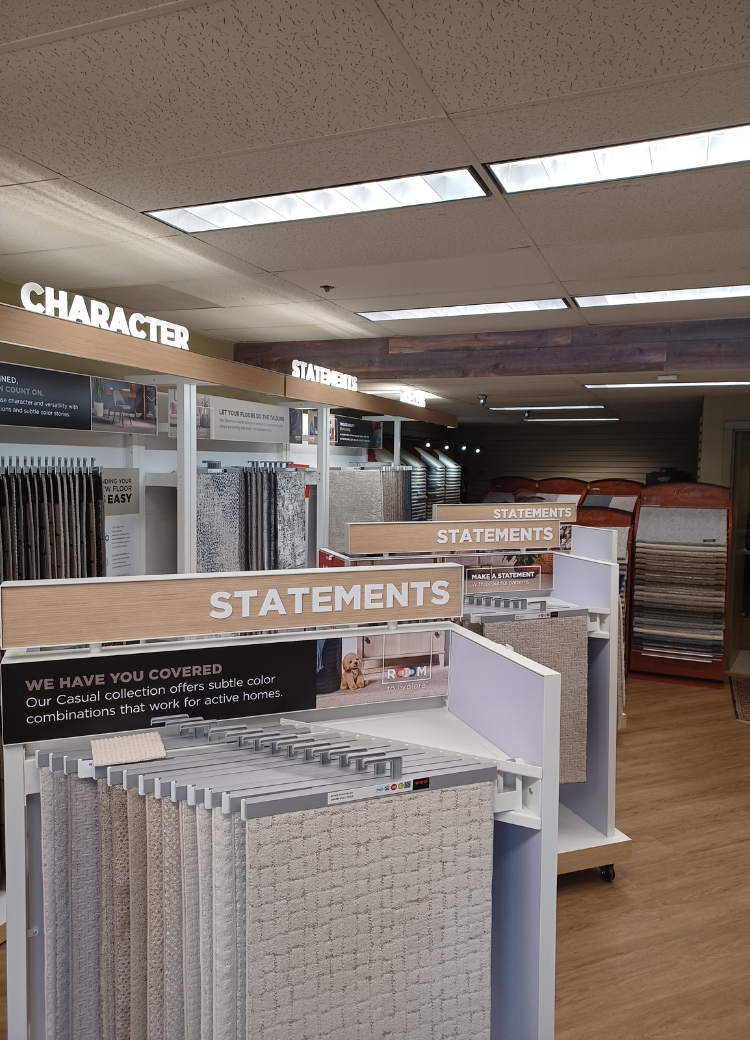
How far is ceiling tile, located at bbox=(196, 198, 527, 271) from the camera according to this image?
319cm

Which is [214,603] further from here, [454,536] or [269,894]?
[454,536]

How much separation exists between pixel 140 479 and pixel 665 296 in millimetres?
3494

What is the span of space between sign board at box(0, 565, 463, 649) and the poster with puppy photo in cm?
9

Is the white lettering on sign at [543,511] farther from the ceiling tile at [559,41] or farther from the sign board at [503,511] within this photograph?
the ceiling tile at [559,41]

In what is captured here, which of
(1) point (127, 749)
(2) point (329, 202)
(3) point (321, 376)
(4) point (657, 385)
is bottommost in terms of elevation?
(1) point (127, 749)

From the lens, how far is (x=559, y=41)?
1.85 meters

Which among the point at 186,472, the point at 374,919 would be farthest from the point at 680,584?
the point at 374,919

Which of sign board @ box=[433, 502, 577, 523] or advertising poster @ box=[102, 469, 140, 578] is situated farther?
sign board @ box=[433, 502, 577, 523]

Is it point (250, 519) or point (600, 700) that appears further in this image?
point (250, 519)

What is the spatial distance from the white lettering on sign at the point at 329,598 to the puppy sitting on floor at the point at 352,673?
0.18 metres

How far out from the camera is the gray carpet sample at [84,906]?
1728mm

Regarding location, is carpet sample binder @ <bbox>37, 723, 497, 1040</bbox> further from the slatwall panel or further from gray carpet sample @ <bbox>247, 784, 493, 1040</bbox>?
the slatwall panel

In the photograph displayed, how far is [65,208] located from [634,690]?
610 centimetres

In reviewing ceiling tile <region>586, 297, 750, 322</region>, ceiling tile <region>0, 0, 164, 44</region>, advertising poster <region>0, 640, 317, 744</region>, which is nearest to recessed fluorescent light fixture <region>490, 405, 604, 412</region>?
ceiling tile <region>586, 297, 750, 322</region>
